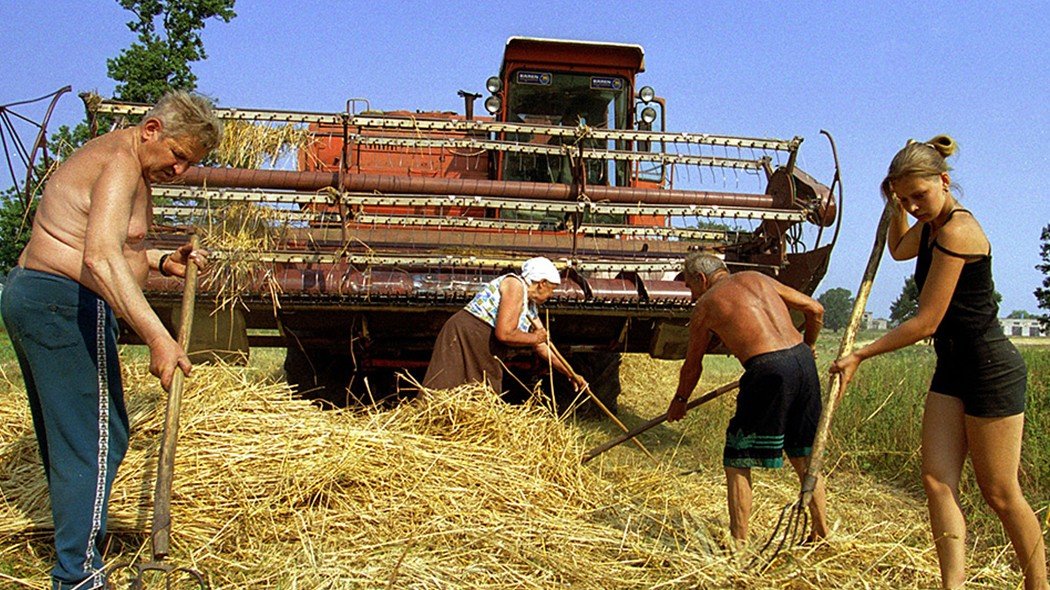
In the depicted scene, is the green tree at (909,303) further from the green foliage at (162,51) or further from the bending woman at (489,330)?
the green foliage at (162,51)

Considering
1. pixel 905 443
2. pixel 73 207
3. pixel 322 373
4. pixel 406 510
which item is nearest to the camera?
pixel 73 207

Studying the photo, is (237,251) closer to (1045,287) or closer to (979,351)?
(979,351)

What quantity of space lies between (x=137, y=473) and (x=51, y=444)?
77cm

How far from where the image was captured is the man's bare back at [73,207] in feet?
8.33

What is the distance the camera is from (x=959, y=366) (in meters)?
2.78

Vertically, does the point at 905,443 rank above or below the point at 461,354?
below

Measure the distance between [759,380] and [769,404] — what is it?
0.35 ft

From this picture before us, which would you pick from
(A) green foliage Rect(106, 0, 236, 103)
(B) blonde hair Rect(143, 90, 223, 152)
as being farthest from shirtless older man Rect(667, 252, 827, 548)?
(A) green foliage Rect(106, 0, 236, 103)

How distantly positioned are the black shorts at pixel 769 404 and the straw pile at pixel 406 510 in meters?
0.38

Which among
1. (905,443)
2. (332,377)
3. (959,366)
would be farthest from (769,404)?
(332,377)

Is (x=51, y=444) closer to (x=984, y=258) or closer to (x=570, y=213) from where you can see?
(x=984, y=258)

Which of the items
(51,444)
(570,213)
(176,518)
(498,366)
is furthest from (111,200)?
(570,213)

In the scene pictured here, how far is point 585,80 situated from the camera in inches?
298

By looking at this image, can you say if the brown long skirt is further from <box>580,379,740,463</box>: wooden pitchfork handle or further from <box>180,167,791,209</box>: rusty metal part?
<box>180,167,791,209</box>: rusty metal part
